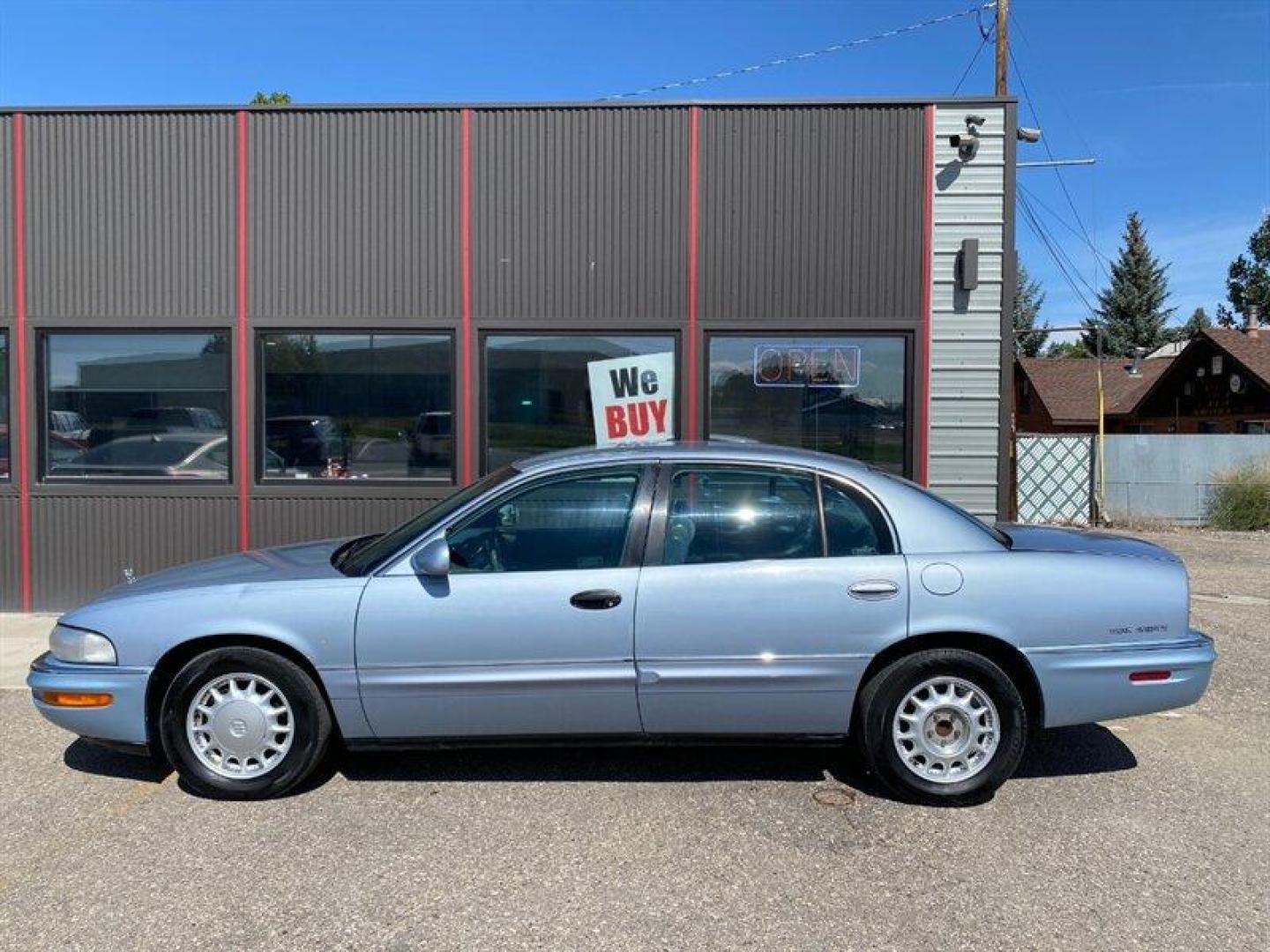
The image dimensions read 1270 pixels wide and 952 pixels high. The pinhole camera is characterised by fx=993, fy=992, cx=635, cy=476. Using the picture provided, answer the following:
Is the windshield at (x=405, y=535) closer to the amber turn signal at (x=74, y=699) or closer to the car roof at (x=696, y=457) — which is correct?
the car roof at (x=696, y=457)

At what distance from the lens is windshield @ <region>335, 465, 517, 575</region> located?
4312 millimetres

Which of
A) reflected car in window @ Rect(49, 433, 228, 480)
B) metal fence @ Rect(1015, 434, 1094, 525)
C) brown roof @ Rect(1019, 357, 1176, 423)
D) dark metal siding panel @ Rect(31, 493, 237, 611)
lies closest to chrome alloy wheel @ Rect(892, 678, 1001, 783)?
dark metal siding panel @ Rect(31, 493, 237, 611)

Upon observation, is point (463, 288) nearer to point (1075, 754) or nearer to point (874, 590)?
point (874, 590)

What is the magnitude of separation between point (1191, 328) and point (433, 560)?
62.4 meters

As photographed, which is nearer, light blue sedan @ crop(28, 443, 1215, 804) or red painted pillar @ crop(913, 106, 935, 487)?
light blue sedan @ crop(28, 443, 1215, 804)

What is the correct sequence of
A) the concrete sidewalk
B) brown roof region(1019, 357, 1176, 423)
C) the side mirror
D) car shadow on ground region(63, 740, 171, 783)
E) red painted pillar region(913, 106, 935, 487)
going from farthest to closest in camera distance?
1. brown roof region(1019, 357, 1176, 423)
2. red painted pillar region(913, 106, 935, 487)
3. the concrete sidewalk
4. car shadow on ground region(63, 740, 171, 783)
5. the side mirror

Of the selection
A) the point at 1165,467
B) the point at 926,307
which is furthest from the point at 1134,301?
the point at 926,307

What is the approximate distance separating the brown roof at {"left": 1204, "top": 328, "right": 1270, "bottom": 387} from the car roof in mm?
28225

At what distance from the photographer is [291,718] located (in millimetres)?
4168

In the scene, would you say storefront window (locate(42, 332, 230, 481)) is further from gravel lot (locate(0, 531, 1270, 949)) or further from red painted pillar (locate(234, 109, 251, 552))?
gravel lot (locate(0, 531, 1270, 949))

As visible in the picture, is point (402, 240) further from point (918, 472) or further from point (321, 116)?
point (918, 472)

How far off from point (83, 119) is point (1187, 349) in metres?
33.5

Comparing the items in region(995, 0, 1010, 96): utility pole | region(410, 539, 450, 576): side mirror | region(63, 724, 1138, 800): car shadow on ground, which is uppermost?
region(995, 0, 1010, 96): utility pole

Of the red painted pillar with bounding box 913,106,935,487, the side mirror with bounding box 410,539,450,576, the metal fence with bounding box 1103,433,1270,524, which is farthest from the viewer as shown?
the metal fence with bounding box 1103,433,1270,524
